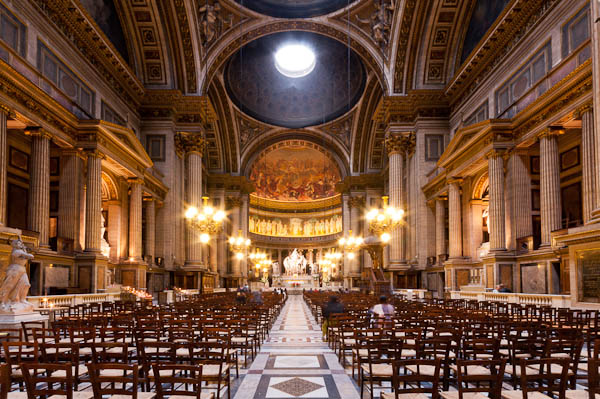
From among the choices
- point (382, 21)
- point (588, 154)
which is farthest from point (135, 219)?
point (588, 154)

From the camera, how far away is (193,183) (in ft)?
112

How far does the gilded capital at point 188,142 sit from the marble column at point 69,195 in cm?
1120

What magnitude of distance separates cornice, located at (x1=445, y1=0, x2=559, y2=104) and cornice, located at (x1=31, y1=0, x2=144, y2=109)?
704 inches

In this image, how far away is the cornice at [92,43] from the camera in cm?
2062

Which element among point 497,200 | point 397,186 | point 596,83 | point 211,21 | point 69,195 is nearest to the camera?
point 596,83

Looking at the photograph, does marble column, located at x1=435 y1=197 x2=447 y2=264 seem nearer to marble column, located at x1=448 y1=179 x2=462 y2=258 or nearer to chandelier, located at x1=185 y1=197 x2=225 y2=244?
marble column, located at x1=448 y1=179 x2=462 y2=258

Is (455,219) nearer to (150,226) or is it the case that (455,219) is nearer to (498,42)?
(498,42)

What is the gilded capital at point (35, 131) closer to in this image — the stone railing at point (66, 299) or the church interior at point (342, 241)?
the church interior at point (342, 241)

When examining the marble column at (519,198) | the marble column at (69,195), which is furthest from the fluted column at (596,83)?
the marble column at (69,195)

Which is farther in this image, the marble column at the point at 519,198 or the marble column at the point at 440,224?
the marble column at the point at 440,224

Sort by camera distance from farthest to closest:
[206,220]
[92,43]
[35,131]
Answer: [206,220]
[92,43]
[35,131]

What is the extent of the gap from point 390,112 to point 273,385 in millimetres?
27096

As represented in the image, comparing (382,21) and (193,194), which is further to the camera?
(193,194)

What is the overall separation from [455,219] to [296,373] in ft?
65.8
